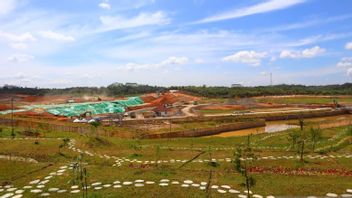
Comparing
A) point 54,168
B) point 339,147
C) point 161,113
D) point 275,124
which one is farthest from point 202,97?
point 54,168

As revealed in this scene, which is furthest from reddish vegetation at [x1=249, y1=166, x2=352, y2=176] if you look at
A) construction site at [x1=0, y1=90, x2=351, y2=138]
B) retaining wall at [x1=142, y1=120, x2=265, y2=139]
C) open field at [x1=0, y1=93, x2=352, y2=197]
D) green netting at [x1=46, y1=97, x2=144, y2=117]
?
green netting at [x1=46, y1=97, x2=144, y2=117]

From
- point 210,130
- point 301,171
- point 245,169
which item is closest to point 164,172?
point 245,169

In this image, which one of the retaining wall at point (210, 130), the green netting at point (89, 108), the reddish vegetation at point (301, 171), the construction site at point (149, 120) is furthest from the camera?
the green netting at point (89, 108)

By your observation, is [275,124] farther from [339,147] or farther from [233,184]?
[233,184]

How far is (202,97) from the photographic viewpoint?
13062 centimetres

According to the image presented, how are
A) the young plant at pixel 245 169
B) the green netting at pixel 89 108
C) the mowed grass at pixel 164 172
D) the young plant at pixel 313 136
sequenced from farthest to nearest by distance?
the green netting at pixel 89 108, the young plant at pixel 313 136, the mowed grass at pixel 164 172, the young plant at pixel 245 169

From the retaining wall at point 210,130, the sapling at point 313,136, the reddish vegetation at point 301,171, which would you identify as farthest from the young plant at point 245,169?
the retaining wall at point 210,130

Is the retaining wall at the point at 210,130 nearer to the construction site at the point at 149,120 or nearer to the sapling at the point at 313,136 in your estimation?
the construction site at the point at 149,120

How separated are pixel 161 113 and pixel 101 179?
6077cm

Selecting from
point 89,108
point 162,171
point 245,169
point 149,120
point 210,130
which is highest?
point 245,169

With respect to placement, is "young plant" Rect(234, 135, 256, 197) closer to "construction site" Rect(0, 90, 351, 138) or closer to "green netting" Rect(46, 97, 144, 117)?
"construction site" Rect(0, 90, 351, 138)

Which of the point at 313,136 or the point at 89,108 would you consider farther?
the point at 89,108

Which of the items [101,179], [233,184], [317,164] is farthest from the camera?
[317,164]

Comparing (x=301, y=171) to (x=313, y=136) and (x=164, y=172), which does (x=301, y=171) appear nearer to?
(x=164, y=172)
